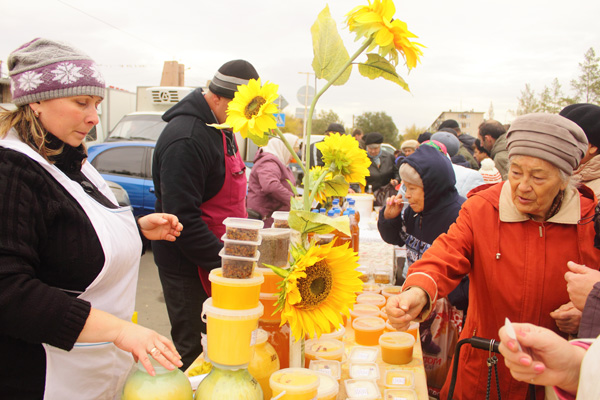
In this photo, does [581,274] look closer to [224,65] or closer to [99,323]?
[99,323]

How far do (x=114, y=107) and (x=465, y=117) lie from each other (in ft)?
238

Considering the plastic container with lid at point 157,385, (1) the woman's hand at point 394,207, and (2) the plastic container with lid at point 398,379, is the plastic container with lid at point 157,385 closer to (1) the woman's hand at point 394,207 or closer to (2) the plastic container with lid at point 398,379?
(2) the plastic container with lid at point 398,379

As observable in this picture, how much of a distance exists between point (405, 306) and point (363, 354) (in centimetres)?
56

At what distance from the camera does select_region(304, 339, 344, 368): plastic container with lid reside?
1794 mm

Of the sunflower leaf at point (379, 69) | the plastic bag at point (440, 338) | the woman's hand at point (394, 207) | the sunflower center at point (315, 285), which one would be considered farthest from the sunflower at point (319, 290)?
the woman's hand at point (394, 207)

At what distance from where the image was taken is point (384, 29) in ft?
4.28

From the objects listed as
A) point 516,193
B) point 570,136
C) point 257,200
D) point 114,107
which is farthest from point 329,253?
point 114,107

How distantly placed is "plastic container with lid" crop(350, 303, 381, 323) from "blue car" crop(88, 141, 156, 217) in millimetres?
5588

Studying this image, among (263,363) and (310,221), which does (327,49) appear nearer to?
(310,221)

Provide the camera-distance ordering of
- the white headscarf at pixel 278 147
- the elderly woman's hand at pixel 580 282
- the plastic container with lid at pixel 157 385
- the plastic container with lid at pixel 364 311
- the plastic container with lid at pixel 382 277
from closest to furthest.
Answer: the plastic container with lid at pixel 157 385 < the elderly woman's hand at pixel 580 282 < the plastic container with lid at pixel 364 311 < the plastic container with lid at pixel 382 277 < the white headscarf at pixel 278 147

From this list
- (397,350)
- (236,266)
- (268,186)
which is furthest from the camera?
(268,186)

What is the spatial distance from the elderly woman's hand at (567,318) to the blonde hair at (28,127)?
1989 mm

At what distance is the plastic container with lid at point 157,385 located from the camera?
1.16 meters

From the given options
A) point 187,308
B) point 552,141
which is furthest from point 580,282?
point 187,308
